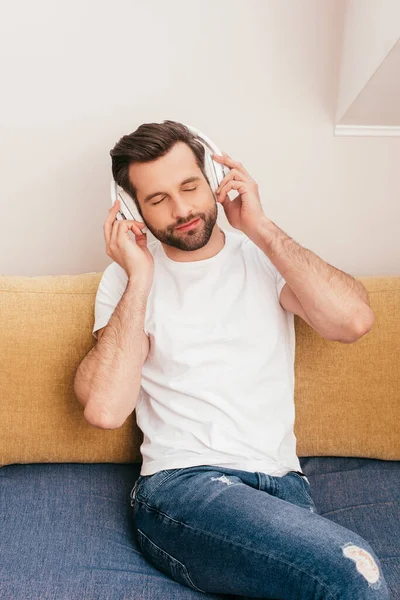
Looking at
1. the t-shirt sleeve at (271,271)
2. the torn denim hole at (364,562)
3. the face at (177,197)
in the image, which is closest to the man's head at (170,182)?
the face at (177,197)

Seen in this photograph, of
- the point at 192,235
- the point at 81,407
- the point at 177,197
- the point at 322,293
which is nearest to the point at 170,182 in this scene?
the point at 177,197

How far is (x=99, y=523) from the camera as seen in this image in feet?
5.16

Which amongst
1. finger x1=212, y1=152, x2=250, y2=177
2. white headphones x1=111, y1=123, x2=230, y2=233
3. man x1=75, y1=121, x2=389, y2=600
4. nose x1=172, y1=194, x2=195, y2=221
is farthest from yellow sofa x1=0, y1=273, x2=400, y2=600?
finger x1=212, y1=152, x2=250, y2=177

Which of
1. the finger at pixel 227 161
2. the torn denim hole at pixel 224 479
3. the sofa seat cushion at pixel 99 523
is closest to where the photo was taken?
the sofa seat cushion at pixel 99 523

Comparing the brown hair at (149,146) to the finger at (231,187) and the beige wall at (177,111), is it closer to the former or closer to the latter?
the finger at (231,187)

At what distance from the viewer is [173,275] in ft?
5.68

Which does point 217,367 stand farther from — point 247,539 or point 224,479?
point 247,539

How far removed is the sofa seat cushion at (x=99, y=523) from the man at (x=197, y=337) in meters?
0.08

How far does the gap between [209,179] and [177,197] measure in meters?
0.12

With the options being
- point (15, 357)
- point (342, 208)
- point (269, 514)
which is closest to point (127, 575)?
point (269, 514)

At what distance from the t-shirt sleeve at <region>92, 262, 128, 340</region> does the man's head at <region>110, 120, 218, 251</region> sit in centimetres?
17

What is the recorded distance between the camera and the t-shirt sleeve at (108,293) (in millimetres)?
1714

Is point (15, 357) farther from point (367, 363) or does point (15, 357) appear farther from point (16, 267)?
point (367, 363)

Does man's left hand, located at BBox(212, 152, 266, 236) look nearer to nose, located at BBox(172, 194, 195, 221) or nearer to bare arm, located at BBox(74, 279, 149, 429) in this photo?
nose, located at BBox(172, 194, 195, 221)
